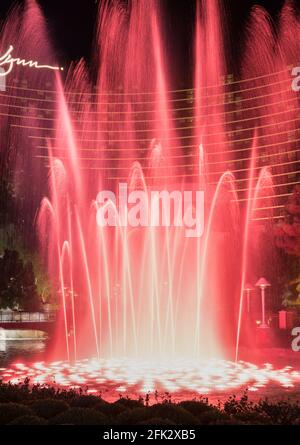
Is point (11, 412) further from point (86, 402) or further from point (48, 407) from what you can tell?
point (86, 402)

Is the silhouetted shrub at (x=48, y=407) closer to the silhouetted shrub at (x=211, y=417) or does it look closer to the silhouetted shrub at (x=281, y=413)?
the silhouetted shrub at (x=211, y=417)

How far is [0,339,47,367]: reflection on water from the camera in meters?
18.4

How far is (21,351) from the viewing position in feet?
69.0

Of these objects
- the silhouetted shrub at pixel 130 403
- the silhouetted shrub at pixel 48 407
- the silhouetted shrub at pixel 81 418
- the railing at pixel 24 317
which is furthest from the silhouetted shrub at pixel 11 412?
the railing at pixel 24 317

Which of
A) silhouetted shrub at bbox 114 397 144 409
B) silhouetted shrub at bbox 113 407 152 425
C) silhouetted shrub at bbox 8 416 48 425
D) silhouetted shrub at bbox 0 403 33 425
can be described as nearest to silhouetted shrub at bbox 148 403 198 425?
silhouetted shrub at bbox 113 407 152 425

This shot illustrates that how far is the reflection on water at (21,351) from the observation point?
60.2ft

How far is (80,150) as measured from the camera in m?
79.9
